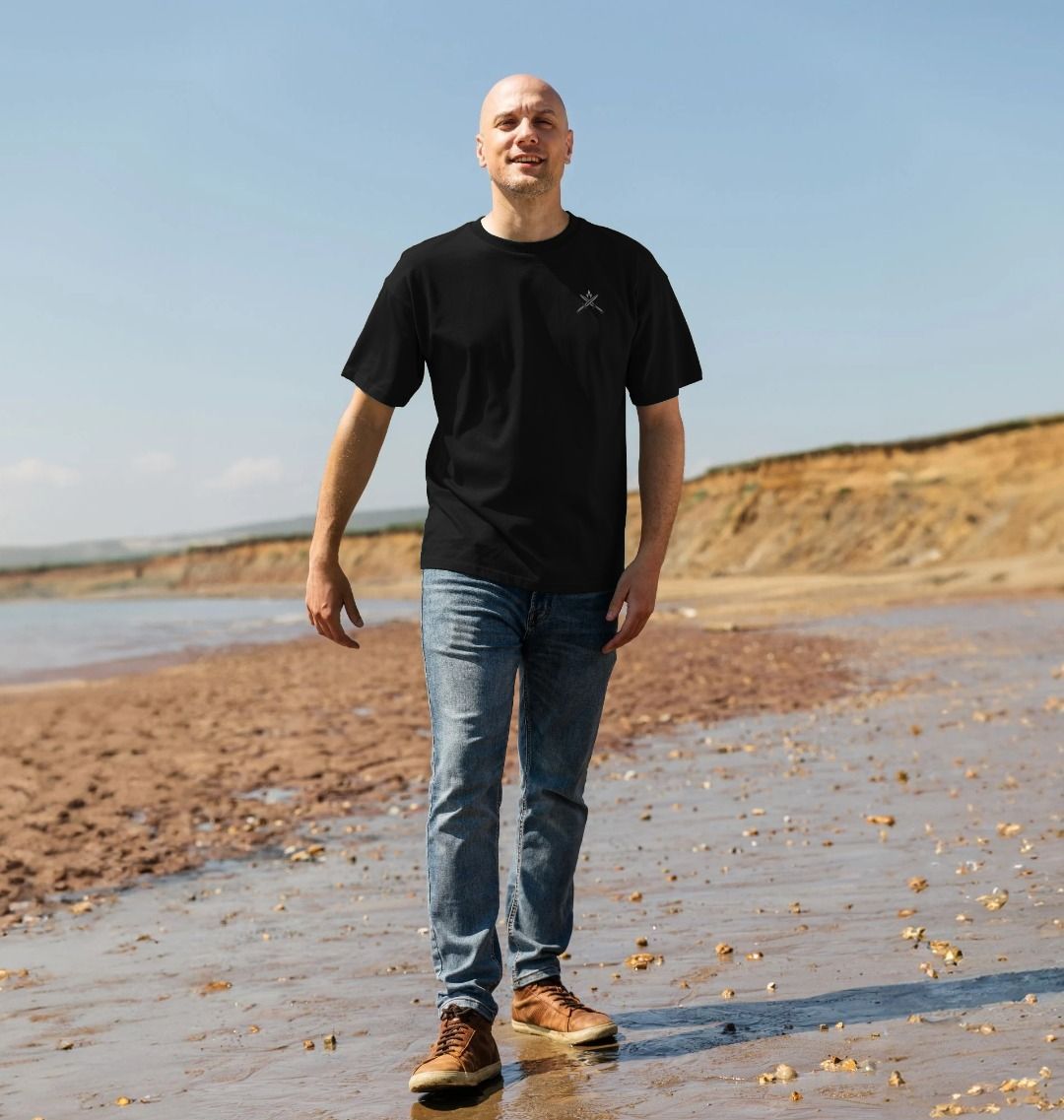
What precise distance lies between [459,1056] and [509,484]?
135 cm

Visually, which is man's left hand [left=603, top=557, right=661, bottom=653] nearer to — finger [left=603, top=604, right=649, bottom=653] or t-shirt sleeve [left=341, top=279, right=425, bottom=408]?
Answer: finger [left=603, top=604, right=649, bottom=653]

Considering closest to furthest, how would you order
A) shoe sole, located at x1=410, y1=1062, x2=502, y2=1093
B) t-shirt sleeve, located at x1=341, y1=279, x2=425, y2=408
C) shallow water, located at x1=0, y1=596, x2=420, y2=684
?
1. shoe sole, located at x1=410, y1=1062, x2=502, y2=1093
2. t-shirt sleeve, located at x1=341, y1=279, x2=425, y2=408
3. shallow water, located at x1=0, y1=596, x2=420, y2=684

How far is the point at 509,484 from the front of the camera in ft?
10.8

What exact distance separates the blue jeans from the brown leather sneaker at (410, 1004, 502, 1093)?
0.18 feet

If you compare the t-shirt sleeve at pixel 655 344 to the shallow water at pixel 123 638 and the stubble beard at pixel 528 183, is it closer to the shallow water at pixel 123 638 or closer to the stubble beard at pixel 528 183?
the stubble beard at pixel 528 183

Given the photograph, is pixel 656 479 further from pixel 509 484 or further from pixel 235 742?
pixel 235 742

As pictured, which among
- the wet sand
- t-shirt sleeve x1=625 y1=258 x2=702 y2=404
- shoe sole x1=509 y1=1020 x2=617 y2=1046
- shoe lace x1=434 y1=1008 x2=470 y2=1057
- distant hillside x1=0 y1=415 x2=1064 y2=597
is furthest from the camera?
distant hillside x1=0 y1=415 x2=1064 y2=597

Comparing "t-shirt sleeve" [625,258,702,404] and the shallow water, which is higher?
"t-shirt sleeve" [625,258,702,404]

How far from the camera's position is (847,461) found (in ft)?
175

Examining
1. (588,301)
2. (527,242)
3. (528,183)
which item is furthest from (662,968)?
(528,183)

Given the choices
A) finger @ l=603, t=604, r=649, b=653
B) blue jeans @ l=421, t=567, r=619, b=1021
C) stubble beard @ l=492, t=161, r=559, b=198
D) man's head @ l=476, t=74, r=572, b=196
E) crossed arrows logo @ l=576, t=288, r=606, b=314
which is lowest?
blue jeans @ l=421, t=567, r=619, b=1021

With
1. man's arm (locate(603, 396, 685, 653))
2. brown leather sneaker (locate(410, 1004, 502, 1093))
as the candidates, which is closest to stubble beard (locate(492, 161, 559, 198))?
man's arm (locate(603, 396, 685, 653))

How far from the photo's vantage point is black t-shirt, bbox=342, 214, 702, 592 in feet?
10.8

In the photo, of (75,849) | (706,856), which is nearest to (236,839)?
(75,849)
